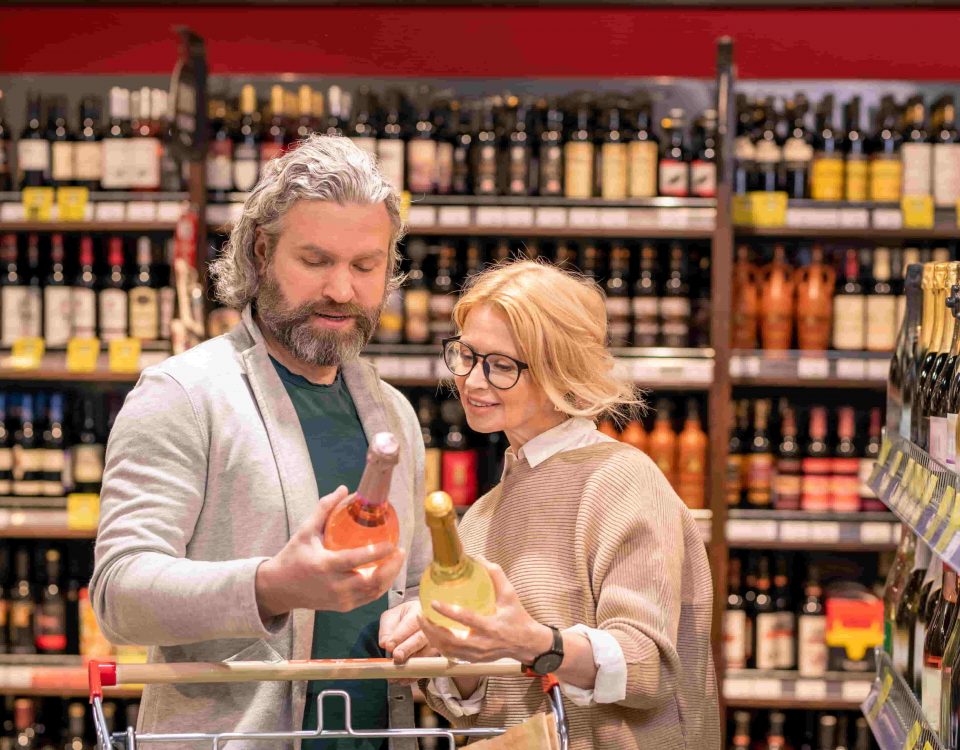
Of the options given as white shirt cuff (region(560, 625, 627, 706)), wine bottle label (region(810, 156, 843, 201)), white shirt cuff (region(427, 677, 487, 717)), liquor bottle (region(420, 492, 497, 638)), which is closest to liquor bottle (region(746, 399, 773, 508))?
wine bottle label (region(810, 156, 843, 201))

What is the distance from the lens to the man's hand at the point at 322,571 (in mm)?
1324

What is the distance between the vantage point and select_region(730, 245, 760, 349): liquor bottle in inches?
184

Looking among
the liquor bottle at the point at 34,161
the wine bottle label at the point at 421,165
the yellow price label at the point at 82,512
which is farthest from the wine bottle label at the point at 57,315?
the wine bottle label at the point at 421,165

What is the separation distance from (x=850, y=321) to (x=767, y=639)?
1238mm

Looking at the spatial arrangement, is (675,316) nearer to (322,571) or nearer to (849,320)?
(849,320)

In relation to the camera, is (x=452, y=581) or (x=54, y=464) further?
(x=54, y=464)

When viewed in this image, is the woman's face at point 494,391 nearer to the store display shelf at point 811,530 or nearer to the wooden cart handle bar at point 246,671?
the wooden cart handle bar at point 246,671

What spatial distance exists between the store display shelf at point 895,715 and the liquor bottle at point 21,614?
3.32 metres

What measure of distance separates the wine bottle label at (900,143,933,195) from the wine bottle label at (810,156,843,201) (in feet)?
0.77

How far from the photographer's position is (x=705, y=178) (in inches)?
178

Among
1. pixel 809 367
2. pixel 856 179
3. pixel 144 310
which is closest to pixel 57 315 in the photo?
pixel 144 310

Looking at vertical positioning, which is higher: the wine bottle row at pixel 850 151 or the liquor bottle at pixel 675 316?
the wine bottle row at pixel 850 151

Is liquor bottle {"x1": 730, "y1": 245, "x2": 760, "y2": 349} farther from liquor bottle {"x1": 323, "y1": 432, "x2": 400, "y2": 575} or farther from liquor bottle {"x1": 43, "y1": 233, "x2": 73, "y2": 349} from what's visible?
liquor bottle {"x1": 323, "y1": 432, "x2": 400, "y2": 575}

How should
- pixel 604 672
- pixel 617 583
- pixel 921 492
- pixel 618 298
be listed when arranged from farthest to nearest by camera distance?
pixel 618 298
pixel 921 492
pixel 617 583
pixel 604 672
